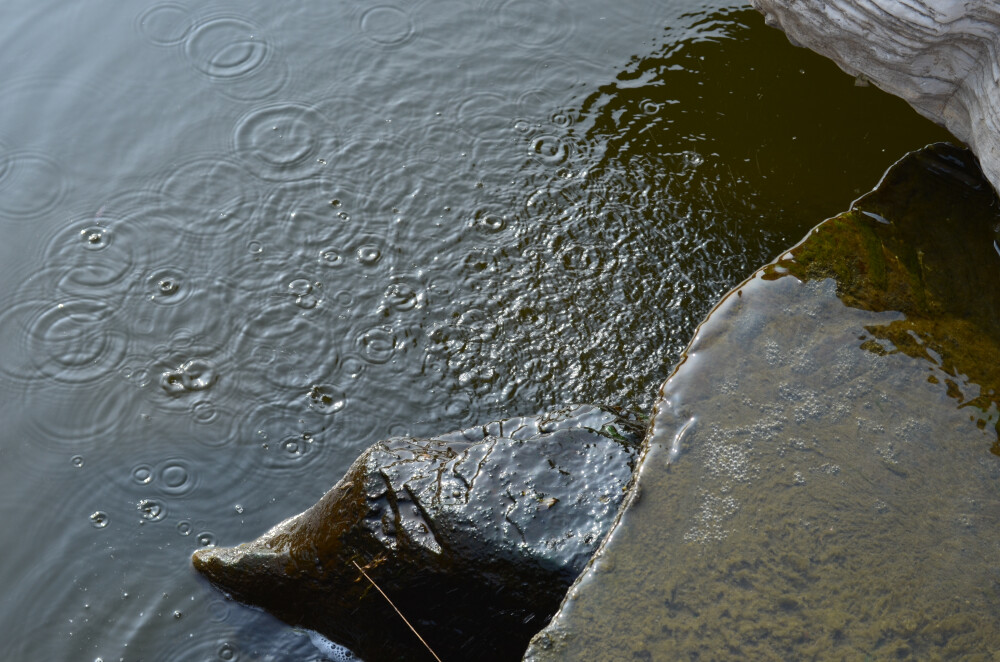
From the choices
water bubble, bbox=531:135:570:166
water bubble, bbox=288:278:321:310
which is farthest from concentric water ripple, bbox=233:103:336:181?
water bubble, bbox=531:135:570:166

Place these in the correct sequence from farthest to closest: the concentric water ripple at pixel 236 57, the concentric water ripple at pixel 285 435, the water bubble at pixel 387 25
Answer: the water bubble at pixel 387 25, the concentric water ripple at pixel 236 57, the concentric water ripple at pixel 285 435

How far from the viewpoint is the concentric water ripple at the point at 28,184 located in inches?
181

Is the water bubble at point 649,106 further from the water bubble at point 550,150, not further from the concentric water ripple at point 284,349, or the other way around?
the concentric water ripple at point 284,349

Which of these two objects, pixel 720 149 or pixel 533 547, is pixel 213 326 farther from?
pixel 720 149

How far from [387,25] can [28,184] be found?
2.36 metres

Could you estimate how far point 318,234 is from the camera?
14.5 feet

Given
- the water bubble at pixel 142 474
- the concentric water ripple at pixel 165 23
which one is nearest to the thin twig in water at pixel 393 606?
the water bubble at pixel 142 474

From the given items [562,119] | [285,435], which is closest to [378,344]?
[285,435]

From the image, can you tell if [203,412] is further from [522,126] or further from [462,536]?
[522,126]

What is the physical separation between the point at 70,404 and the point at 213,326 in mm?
740

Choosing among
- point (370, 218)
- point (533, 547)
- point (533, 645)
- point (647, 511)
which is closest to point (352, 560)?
point (533, 547)

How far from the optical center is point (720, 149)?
4.76 m

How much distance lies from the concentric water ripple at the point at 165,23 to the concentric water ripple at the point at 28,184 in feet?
3.72

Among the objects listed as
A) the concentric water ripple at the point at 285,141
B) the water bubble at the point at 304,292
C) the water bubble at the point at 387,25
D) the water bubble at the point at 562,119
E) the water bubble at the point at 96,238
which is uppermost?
the water bubble at the point at 387,25
